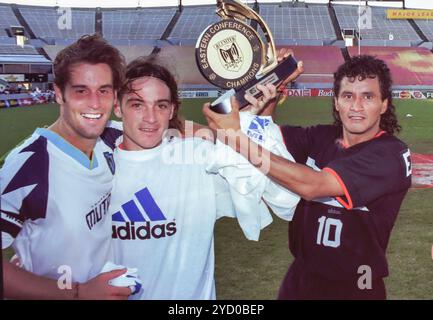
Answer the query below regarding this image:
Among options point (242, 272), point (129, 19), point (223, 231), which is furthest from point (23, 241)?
point (129, 19)

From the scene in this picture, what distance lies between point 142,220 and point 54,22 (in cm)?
2405

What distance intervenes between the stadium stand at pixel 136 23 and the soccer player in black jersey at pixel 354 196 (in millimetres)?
21844

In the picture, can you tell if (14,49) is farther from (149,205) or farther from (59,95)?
(149,205)

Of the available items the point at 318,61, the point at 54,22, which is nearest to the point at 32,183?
the point at 54,22

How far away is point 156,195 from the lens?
75.5 inches

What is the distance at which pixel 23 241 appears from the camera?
67.7 inches

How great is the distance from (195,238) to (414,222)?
4.06 meters

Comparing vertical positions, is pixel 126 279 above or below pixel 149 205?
below

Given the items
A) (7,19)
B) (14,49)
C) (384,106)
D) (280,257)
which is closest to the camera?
(384,106)

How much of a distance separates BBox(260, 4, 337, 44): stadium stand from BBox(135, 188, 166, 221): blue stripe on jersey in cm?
2642

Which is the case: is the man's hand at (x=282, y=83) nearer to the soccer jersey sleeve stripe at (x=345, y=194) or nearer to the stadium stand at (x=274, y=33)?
the soccer jersey sleeve stripe at (x=345, y=194)

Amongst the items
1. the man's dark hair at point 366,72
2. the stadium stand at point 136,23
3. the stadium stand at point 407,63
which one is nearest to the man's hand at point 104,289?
the man's dark hair at point 366,72

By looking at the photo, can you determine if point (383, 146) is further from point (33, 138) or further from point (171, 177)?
point (33, 138)

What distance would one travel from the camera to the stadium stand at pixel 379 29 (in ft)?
101
